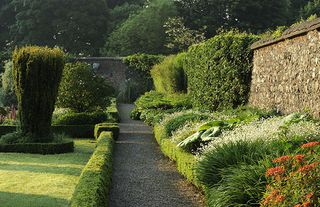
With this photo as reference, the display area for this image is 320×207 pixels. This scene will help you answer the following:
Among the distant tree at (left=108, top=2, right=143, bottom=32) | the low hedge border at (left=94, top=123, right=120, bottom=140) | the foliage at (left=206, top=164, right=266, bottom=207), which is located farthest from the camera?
the distant tree at (left=108, top=2, right=143, bottom=32)

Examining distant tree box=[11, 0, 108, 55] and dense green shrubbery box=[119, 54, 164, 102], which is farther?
distant tree box=[11, 0, 108, 55]

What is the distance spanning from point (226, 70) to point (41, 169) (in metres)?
5.61

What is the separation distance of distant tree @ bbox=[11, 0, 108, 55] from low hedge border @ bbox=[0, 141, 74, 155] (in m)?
26.3

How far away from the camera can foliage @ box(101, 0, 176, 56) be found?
36812 millimetres

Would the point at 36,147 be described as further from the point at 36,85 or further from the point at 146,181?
the point at 146,181

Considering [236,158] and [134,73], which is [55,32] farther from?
[236,158]

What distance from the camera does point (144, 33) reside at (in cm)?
3697

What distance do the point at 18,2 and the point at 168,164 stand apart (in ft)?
109

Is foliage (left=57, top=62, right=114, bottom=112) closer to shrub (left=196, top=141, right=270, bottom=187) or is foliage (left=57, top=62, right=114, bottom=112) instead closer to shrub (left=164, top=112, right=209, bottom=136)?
shrub (left=164, top=112, right=209, bottom=136)

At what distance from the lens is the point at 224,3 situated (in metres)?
35.5

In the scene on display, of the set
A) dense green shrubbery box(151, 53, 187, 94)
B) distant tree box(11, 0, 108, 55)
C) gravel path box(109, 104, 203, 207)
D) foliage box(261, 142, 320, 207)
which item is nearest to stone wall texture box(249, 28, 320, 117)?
gravel path box(109, 104, 203, 207)

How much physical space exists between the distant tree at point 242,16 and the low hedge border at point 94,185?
27.1m

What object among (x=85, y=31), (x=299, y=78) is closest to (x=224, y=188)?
(x=299, y=78)

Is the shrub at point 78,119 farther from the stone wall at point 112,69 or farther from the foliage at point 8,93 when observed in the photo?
the stone wall at point 112,69
